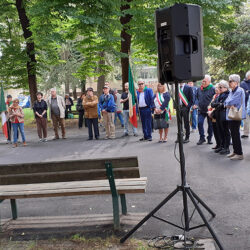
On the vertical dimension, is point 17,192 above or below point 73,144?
above

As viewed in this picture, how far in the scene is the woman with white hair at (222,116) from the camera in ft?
27.3

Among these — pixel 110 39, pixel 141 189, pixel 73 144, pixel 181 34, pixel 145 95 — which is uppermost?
pixel 110 39

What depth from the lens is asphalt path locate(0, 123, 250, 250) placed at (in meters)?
4.05

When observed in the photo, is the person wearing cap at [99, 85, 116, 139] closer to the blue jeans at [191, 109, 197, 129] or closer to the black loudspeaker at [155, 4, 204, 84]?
the blue jeans at [191, 109, 197, 129]

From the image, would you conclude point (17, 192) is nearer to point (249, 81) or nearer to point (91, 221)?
point (91, 221)

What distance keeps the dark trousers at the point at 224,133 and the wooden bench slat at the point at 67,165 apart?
4930 mm

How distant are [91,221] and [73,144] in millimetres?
7933

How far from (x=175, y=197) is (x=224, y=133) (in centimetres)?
368

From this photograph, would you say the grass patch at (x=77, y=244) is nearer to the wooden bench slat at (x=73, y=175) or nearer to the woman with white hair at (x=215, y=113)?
the wooden bench slat at (x=73, y=175)

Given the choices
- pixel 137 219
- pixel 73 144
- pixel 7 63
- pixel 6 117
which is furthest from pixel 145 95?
pixel 7 63

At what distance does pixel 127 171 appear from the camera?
398 cm

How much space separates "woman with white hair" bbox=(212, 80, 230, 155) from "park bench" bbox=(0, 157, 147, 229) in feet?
16.0

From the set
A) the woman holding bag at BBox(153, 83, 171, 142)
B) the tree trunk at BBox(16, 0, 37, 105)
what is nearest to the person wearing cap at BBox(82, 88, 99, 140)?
the woman holding bag at BBox(153, 83, 171, 142)

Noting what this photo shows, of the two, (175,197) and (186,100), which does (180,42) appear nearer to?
(175,197)
